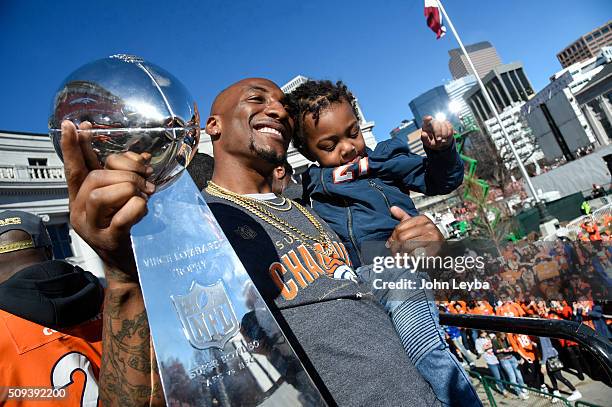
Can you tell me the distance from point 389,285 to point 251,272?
29.2 inches

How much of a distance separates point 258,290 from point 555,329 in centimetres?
117

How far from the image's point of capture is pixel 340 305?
4.73 ft

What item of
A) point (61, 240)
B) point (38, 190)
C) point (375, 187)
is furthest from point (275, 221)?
point (61, 240)

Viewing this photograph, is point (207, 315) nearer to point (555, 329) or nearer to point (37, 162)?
point (555, 329)

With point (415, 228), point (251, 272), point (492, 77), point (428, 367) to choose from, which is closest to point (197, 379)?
point (251, 272)

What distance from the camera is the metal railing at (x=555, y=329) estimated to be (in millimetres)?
1344

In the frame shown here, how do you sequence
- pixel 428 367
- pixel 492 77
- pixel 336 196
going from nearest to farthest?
pixel 428 367 → pixel 336 196 → pixel 492 77

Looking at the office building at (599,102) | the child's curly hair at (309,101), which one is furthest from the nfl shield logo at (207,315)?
the office building at (599,102)

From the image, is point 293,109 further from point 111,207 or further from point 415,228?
point 111,207

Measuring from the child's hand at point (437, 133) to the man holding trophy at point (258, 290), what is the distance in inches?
22.9

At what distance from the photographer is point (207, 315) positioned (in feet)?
3.52

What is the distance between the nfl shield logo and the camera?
40.6 inches

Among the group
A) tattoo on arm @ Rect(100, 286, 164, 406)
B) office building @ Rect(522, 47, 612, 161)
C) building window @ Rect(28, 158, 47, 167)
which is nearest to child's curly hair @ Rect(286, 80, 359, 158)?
tattoo on arm @ Rect(100, 286, 164, 406)

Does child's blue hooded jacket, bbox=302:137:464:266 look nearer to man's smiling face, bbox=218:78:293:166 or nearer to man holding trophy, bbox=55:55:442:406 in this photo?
man holding trophy, bbox=55:55:442:406
